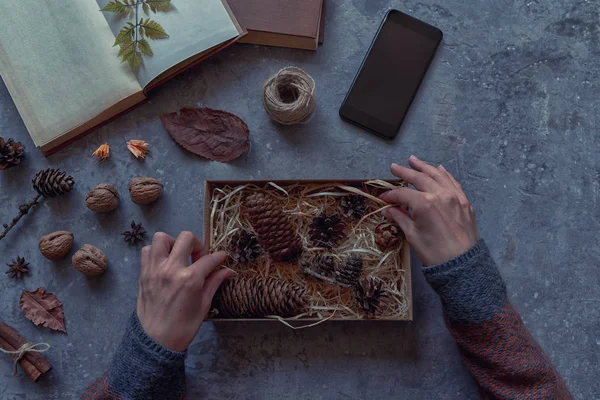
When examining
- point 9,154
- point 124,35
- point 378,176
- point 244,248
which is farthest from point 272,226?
point 9,154

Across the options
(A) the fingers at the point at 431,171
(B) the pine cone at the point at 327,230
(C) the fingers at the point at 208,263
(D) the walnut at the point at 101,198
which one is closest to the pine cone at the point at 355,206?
(B) the pine cone at the point at 327,230

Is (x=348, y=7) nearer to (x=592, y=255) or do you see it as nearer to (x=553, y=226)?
(x=553, y=226)

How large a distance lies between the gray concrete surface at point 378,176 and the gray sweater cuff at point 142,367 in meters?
0.18

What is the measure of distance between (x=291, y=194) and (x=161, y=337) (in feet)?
1.26

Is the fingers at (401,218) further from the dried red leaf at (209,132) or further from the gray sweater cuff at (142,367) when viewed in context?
the gray sweater cuff at (142,367)

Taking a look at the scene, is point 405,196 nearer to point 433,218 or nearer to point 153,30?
point 433,218

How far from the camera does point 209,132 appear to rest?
1.24 m

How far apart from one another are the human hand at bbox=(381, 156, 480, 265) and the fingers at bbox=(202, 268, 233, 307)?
1.14 feet

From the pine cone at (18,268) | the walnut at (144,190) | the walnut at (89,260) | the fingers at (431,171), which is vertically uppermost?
the fingers at (431,171)

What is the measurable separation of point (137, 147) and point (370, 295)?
2.01ft

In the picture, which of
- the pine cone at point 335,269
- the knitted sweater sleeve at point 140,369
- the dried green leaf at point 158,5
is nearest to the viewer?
the knitted sweater sleeve at point 140,369

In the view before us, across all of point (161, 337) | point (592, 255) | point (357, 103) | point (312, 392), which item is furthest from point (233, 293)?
point (592, 255)

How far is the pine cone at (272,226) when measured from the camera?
1.08 meters

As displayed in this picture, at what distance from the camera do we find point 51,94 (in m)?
1.20
